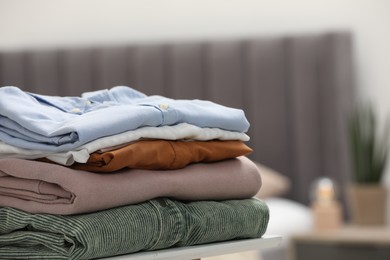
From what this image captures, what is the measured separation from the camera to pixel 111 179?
858mm

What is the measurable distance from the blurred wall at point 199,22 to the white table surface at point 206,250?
8.09 feet

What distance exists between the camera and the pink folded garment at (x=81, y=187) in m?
0.83

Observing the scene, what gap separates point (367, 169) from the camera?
3.11 metres

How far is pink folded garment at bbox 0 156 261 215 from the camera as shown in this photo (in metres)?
0.83

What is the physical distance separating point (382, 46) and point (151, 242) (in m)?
2.63

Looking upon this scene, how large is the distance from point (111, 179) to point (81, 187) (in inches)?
1.8

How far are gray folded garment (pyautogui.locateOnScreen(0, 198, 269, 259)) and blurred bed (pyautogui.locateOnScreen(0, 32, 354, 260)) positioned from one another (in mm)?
2170

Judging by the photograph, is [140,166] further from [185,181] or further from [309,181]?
[309,181]

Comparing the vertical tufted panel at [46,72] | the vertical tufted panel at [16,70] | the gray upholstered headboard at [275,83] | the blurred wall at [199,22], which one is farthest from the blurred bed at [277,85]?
the vertical tufted panel at [16,70]

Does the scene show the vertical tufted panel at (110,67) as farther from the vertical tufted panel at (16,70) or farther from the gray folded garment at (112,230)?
the gray folded garment at (112,230)

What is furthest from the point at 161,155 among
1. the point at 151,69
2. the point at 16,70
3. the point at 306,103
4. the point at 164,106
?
the point at 16,70

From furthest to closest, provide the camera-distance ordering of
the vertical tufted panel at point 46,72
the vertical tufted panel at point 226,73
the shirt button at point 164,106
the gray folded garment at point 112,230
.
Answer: the vertical tufted panel at point 46,72, the vertical tufted panel at point 226,73, the shirt button at point 164,106, the gray folded garment at point 112,230

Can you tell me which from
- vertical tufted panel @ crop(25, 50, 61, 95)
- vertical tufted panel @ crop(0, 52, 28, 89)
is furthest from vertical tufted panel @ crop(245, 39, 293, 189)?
vertical tufted panel @ crop(0, 52, 28, 89)

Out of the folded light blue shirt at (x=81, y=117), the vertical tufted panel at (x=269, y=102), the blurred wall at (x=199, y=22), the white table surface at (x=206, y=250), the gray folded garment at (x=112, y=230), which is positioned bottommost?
the vertical tufted panel at (x=269, y=102)
